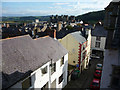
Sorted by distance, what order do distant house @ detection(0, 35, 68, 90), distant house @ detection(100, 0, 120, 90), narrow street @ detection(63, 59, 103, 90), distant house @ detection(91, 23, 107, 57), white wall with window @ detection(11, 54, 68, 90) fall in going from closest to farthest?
1. distant house @ detection(100, 0, 120, 90)
2. distant house @ detection(0, 35, 68, 90)
3. white wall with window @ detection(11, 54, 68, 90)
4. narrow street @ detection(63, 59, 103, 90)
5. distant house @ detection(91, 23, 107, 57)

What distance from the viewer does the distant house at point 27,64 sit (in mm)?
7477

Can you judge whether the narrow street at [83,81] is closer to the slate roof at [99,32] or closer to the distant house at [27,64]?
the distant house at [27,64]

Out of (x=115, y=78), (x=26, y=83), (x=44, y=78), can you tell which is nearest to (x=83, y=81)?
(x=44, y=78)

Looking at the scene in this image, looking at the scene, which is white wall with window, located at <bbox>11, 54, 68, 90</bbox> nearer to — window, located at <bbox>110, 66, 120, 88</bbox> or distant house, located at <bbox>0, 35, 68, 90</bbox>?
distant house, located at <bbox>0, 35, 68, 90</bbox>

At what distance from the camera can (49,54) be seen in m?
12.2

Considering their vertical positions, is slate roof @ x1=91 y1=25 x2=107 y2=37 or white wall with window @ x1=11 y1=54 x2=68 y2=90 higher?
slate roof @ x1=91 y1=25 x2=107 y2=37

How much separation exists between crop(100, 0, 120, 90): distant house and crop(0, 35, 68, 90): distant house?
6.19 m

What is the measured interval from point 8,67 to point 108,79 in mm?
7213

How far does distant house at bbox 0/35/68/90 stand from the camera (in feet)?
24.5

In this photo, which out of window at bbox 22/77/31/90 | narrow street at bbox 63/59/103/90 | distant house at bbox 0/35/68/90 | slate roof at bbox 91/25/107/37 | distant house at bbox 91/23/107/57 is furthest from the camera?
distant house at bbox 91/23/107/57

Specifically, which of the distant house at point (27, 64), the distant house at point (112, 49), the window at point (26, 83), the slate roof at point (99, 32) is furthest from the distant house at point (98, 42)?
the distant house at point (112, 49)

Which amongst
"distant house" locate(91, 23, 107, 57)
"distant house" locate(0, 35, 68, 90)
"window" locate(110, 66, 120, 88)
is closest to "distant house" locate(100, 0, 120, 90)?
"window" locate(110, 66, 120, 88)

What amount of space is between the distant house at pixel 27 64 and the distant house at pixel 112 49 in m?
6.19

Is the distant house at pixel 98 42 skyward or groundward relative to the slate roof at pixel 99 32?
groundward
